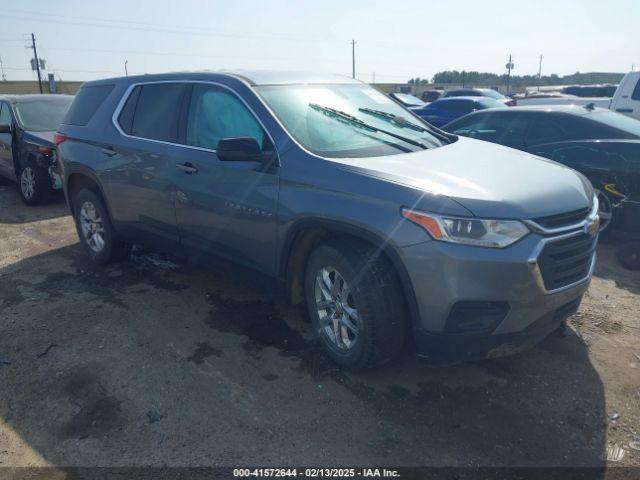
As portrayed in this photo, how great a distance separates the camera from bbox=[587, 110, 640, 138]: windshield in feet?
18.8

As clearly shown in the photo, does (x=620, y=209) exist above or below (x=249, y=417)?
above

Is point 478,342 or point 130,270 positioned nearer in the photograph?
point 478,342

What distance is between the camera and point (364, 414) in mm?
2922

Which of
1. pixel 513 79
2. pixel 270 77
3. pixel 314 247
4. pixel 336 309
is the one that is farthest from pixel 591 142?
pixel 513 79

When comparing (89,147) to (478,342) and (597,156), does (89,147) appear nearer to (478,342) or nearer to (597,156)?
(478,342)

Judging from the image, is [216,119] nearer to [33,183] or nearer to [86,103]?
[86,103]

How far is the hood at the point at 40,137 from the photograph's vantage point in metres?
7.42

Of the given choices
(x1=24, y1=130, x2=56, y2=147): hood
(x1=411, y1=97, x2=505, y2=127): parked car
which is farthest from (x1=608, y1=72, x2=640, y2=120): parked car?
(x1=24, y1=130, x2=56, y2=147): hood

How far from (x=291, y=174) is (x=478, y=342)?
1.51 metres

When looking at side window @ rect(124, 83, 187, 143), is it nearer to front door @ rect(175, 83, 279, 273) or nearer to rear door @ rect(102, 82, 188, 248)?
rear door @ rect(102, 82, 188, 248)

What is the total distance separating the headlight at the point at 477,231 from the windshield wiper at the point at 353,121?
46.5 inches

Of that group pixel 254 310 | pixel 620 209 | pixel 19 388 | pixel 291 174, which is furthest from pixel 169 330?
pixel 620 209

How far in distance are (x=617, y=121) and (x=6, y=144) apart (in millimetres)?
8860

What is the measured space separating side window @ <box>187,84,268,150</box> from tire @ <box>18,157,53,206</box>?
15.4 feet
